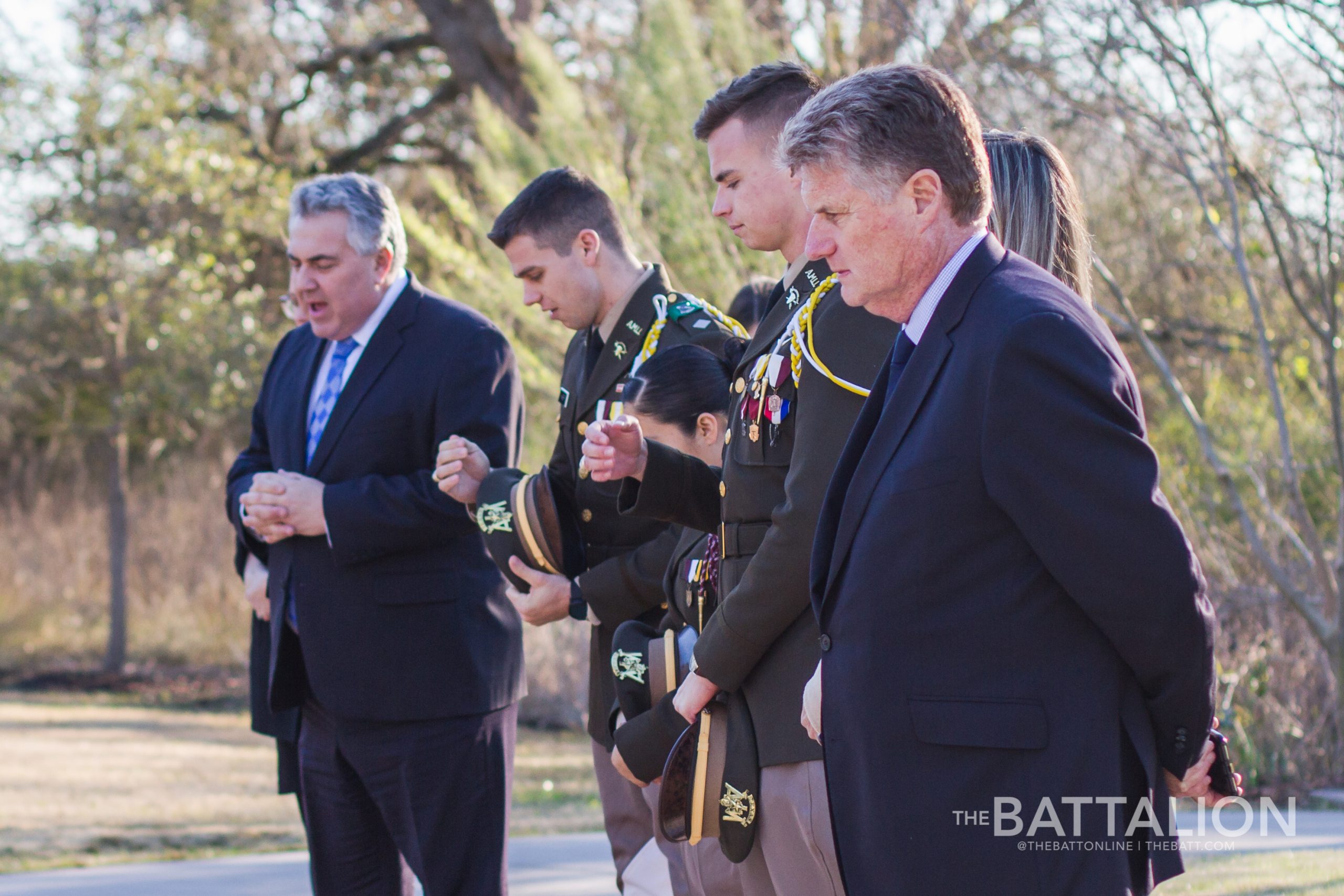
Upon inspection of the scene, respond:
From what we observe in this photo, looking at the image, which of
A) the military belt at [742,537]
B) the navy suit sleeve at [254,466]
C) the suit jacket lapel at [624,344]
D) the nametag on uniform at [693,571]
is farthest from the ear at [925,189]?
the navy suit sleeve at [254,466]

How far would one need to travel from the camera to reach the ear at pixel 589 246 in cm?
329

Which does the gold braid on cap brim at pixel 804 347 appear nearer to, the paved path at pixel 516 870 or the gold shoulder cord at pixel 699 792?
→ the gold shoulder cord at pixel 699 792

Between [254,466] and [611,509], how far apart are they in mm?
1203

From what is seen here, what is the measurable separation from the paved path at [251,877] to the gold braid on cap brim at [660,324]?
2.14 meters

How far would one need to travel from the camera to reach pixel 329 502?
322 cm

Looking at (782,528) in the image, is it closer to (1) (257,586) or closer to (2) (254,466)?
(1) (257,586)

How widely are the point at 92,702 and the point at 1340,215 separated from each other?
10908mm

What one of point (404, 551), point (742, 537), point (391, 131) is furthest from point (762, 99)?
point (391, 131)

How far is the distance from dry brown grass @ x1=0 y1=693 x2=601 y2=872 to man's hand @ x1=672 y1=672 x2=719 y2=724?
4.29 m

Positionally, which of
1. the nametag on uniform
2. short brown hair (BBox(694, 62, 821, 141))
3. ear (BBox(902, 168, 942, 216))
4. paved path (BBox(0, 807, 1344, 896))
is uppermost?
short brown hair (BBox(694, 62, 821, 141))

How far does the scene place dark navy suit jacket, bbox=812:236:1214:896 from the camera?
1.61 m

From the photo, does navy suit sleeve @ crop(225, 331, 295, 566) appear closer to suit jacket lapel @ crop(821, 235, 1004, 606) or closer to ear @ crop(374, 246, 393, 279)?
ear @ crop(374, 246, 393, 279)

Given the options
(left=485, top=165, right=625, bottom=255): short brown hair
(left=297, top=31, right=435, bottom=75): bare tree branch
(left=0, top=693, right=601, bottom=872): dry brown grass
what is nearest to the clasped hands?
(left=485, top=165, right=625, bottom=255): short brown hair

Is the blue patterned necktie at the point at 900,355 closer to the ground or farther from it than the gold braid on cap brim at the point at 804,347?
closer to the ground
